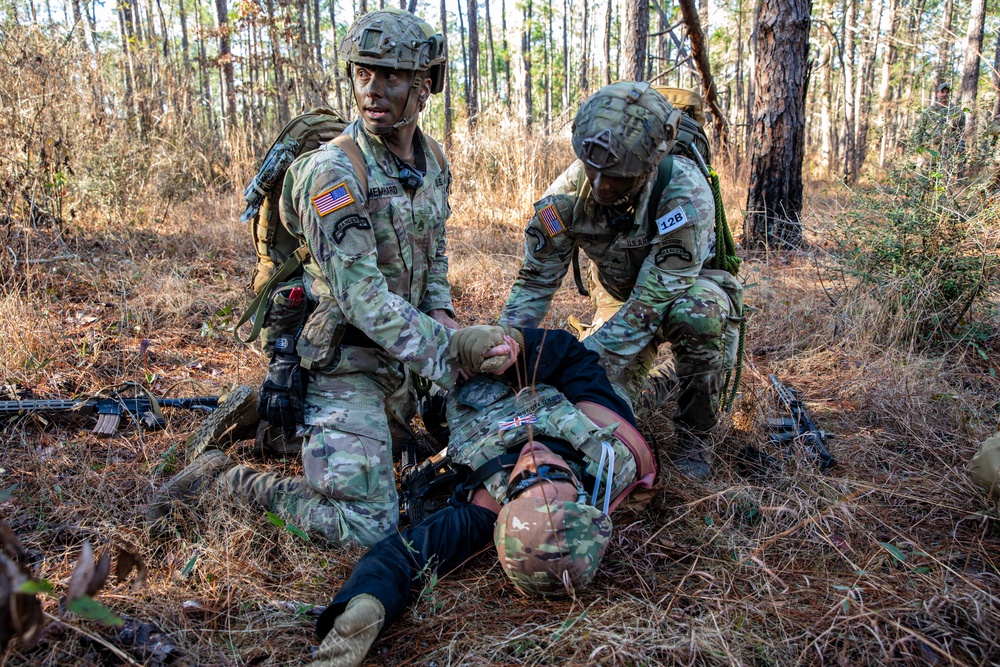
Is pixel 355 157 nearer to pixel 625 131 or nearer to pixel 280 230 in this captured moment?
pixel 280 230

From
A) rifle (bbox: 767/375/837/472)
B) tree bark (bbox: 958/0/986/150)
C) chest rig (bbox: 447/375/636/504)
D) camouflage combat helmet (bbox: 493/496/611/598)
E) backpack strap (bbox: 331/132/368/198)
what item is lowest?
rifle (bbox: 767/375/837/472)

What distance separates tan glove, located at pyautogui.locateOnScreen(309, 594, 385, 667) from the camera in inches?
66.7

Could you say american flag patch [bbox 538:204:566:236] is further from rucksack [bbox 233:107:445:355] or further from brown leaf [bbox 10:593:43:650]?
brown leaf [bbox 10:593:43:650]

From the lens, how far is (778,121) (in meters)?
5.81

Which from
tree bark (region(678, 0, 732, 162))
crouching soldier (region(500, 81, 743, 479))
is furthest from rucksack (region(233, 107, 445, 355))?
tree bark (region(678, 0, 732, 162))

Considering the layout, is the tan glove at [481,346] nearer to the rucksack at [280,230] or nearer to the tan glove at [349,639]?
the rucksack at [280,230]

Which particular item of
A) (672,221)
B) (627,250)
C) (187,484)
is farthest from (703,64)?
(187,484)

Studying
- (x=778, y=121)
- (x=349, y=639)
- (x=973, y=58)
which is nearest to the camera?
(x=349, y=639)

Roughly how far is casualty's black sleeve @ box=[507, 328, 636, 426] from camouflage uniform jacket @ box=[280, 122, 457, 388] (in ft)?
0.99

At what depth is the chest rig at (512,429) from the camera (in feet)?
7.36

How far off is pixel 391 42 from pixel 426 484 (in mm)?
1687

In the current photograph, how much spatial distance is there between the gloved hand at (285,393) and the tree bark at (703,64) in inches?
190

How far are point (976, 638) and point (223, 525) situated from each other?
232 cm

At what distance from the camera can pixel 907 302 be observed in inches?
153
